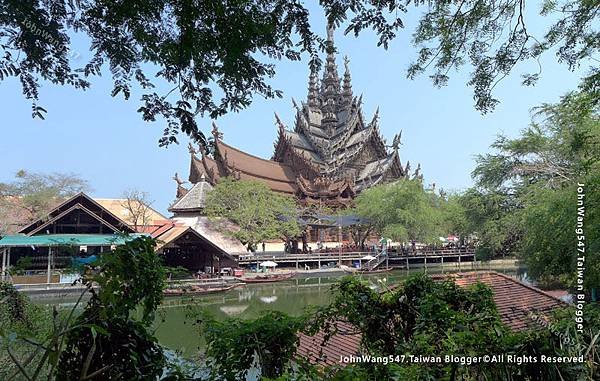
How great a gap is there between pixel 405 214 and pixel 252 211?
936 centimetres

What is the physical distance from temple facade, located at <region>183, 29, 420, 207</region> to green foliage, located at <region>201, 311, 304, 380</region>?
24775mm

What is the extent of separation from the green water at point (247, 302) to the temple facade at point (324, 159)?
9791 millimetres

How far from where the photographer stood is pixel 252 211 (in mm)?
23031

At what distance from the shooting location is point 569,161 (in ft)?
50.3

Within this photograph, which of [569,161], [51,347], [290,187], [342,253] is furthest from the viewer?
[290,187]

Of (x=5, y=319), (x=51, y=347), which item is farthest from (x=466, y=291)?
(x=5, y=319)

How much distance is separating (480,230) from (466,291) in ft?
66.5

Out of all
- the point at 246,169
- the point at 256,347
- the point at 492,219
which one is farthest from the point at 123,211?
the point at 256,347

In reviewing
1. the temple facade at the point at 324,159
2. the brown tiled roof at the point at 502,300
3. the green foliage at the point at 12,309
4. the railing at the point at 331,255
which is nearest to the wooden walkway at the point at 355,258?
the railing at the point at 331,255

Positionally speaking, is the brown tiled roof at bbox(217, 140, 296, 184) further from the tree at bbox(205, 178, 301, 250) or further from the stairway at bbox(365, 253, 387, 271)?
the stairway at bbox(365, 253, 387, 271)

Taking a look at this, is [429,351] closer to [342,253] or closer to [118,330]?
[118,330]

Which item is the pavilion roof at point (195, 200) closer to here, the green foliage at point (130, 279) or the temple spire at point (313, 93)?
the temple spire at point (313, 93)

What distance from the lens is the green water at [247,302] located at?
10145 millimetres

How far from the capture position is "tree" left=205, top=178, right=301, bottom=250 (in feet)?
76.0
